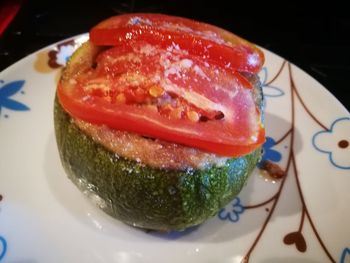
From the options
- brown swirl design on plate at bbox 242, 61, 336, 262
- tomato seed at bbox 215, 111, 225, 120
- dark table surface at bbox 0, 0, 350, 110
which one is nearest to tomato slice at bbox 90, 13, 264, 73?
tomato seed at bbox 215, 111, 225, 120

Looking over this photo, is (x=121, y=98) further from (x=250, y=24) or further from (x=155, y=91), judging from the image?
(x=250, y=24)

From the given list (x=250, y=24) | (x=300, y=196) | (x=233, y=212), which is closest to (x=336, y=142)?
(x=300, y=196)

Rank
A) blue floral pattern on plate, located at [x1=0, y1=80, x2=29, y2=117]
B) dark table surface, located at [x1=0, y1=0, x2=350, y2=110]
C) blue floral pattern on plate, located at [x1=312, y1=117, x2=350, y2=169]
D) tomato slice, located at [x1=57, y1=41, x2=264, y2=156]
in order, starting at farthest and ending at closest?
dark table surface, located at [x1=0, y1=0, x2=350, y2=110]
blue floral pattern on plate, located at [x1=0, y1=80, x2=29, y2=117]
blue floral pattern on plate, located at [x1=312, y1=117, x2=350, y2=169]
tomato slice, located at [x1=57, y1=41, x2=264, y2=156]

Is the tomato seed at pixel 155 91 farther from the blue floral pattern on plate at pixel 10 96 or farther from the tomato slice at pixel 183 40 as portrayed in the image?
the blue floral pattern on plate at pixel 10 96

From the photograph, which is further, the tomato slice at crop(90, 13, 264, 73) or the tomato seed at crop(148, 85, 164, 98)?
the tomato slice at crop(90, 13, 264, 73)

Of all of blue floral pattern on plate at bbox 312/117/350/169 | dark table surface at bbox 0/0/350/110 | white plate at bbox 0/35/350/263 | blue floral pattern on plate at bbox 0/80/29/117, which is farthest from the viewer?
dark table surface at bbox 0/0/350/110

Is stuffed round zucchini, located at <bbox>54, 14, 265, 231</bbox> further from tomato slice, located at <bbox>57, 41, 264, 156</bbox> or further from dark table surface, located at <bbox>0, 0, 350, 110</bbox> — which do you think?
dark table surface, located at <bbox>0, 0, 350, 110</bbox>

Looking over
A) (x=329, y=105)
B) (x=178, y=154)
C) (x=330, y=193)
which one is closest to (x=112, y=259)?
(x=178, y=154)

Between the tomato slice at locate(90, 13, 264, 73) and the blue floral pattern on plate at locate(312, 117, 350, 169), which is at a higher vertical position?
the tomato slice at locate(90, 13, 264, 73)
